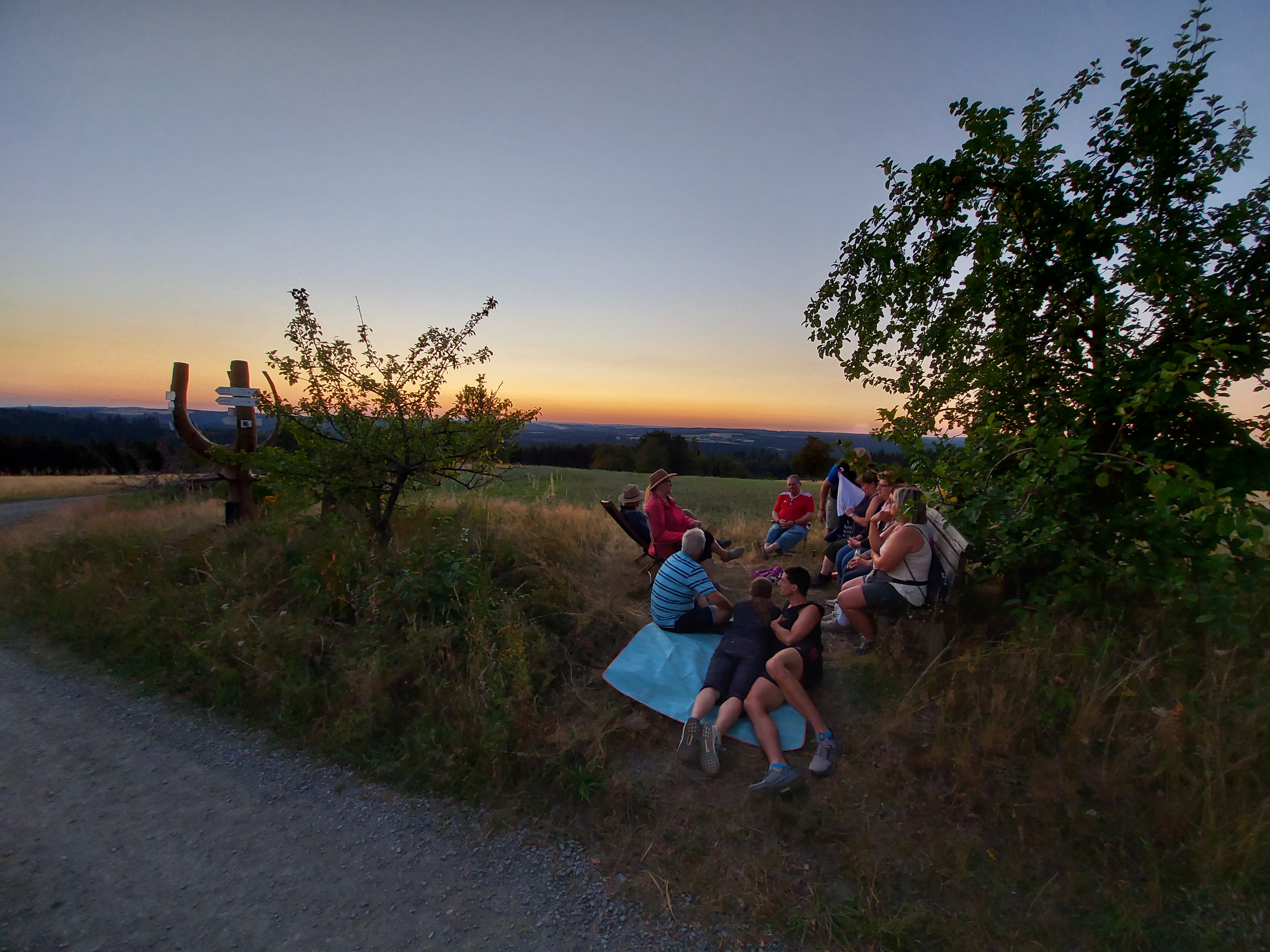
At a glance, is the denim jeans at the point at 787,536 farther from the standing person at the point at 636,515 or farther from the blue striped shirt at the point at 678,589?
the blue striped shirt at the point at 678,589

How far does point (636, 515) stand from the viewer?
7793 mm

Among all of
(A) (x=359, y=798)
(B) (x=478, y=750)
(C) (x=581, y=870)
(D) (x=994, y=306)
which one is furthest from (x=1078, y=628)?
(A) (x=359, y=798)

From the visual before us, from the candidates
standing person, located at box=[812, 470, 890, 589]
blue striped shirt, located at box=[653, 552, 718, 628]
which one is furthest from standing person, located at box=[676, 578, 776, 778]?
standing person, located at box=[812, 470, 890, 589]

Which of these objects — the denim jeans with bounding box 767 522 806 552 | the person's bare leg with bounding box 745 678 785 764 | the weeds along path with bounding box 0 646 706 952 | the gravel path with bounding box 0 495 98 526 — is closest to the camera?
the weeds along path with bounding box 0 646 706 952

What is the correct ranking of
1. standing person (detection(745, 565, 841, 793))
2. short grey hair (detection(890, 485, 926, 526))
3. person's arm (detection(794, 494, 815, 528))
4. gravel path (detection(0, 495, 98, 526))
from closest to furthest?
standing person (detection(745, 565, 841, 793)) < short grey hair (detection(890, 485, 926, 526)) < person's arm (detection(794, 494, 815, 528)) < gravel path (detection(0, 495, 98, 526))

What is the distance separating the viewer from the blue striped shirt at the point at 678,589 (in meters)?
5.67

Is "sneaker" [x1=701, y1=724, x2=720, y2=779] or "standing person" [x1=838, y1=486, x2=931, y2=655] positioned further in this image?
"standing person" [x1=838, y1=486, x2=931, y2=655]

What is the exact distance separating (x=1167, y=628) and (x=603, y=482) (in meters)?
18.3

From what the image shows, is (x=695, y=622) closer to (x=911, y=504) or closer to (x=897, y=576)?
(x=897, y=576)

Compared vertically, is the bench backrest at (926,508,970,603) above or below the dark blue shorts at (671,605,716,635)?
above

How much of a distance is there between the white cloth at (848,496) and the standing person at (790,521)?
632 mm

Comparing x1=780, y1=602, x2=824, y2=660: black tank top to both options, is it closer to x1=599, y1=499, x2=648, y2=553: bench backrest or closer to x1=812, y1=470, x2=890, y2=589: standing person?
x1=812, y1=470, x2=890, y2=589: standing person

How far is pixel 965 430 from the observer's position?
529cm

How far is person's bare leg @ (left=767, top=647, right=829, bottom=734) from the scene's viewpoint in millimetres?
4297
